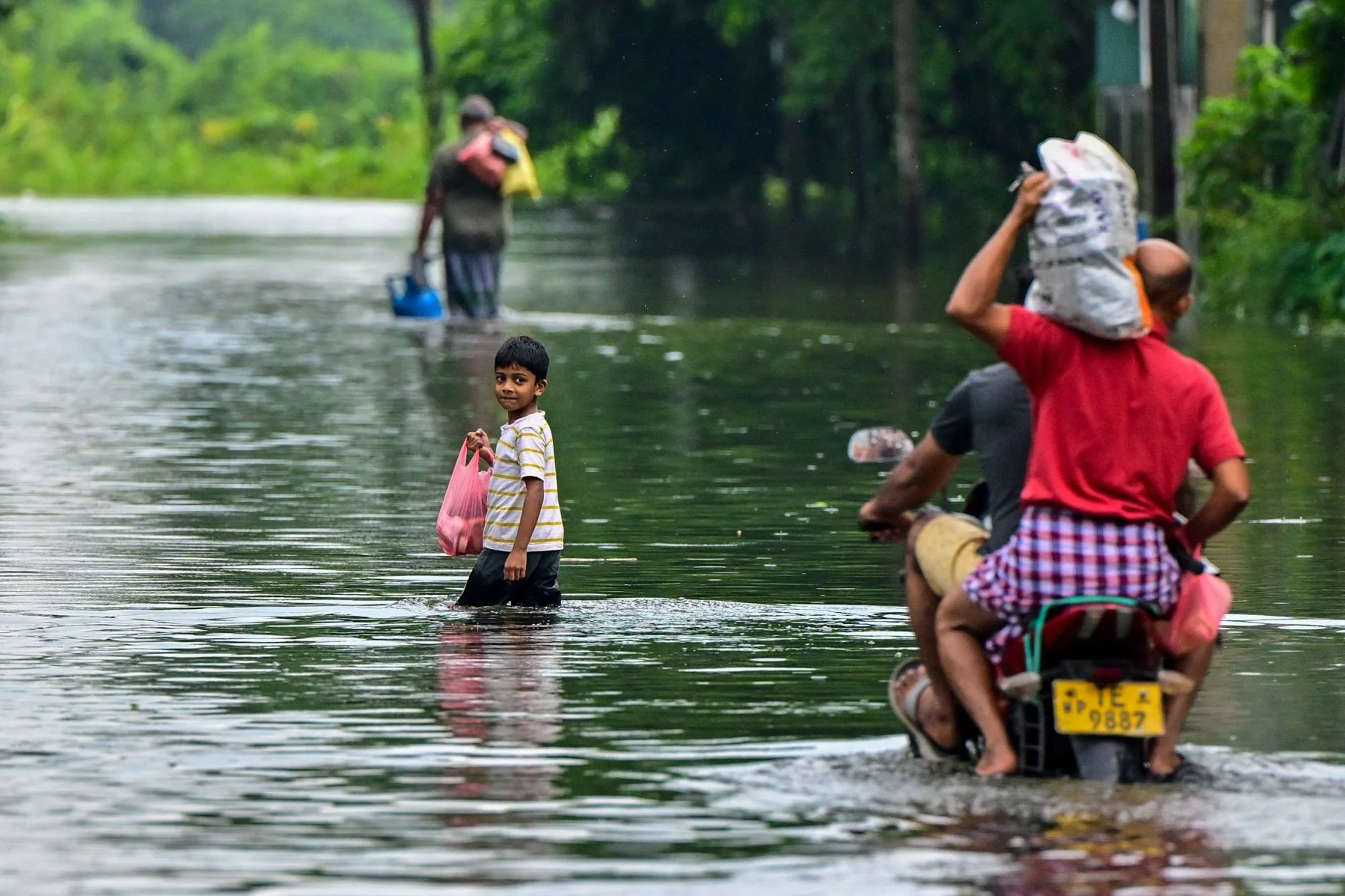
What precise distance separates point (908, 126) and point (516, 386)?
32.8 m

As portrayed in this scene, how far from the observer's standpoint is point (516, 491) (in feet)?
37.1

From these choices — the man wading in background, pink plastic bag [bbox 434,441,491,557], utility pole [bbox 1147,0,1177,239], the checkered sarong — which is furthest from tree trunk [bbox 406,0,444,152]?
the checkered sarong

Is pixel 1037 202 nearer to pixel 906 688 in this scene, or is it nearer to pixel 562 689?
pixel 906 688

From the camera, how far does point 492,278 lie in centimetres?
2833

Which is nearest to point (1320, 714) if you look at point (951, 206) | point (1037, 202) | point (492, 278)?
point (1037, 202)

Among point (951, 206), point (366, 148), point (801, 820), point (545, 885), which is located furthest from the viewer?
point (366, 148)

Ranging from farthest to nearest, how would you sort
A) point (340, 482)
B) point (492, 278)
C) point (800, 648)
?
point (492, 278), point (340, 482), point (800, 648)

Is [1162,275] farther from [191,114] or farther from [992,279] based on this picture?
[191,114]

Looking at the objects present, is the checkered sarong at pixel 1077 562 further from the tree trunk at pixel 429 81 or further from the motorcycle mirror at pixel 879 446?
the tree trunk at pixel 429 81

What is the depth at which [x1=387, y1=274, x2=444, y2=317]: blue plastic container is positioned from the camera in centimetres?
2903

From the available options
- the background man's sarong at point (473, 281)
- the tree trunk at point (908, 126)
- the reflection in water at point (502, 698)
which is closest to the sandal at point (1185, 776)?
the reflection in water at point (502, 698)

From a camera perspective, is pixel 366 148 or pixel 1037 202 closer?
pixel 1037 202

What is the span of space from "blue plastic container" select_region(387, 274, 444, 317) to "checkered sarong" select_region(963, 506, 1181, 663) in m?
21.1

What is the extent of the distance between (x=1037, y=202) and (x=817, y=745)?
1603 mm
